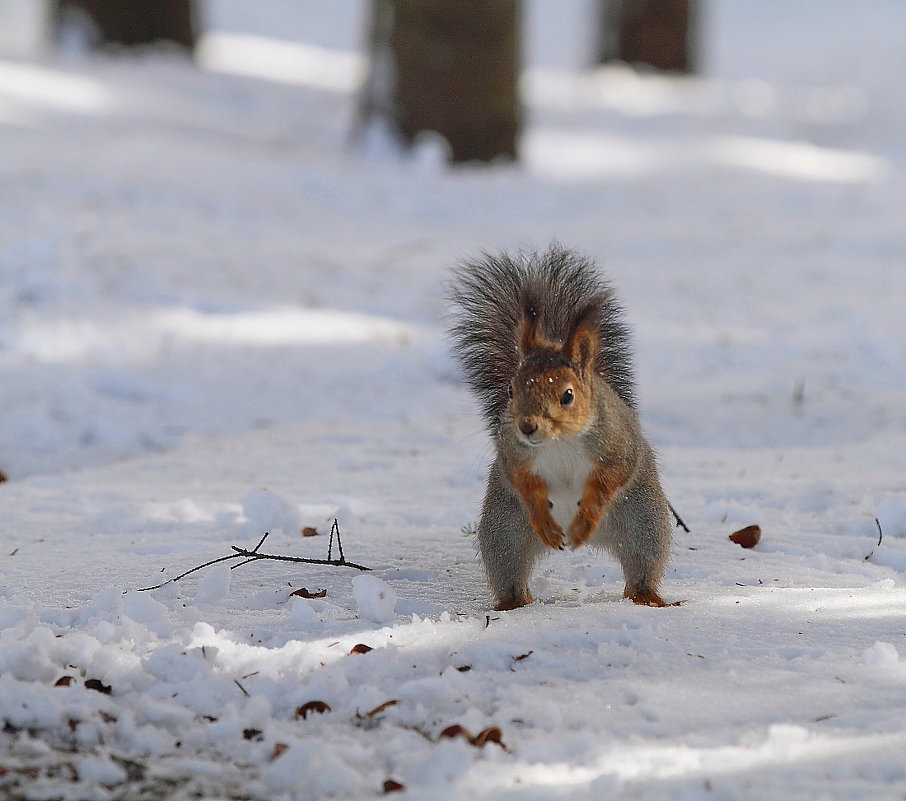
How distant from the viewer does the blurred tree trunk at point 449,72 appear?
27.8 feet

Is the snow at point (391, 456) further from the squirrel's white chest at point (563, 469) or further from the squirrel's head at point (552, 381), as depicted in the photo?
the squirrel's head at point (552, 381)

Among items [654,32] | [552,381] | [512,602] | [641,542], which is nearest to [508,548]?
[512,602]

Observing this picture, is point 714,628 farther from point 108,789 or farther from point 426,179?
Result: point 426,179

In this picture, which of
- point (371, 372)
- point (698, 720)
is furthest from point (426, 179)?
point (698, 720)

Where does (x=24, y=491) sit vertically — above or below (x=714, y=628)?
below

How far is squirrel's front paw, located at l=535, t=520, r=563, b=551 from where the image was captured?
251 cm

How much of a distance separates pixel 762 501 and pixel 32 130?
6.18 meters

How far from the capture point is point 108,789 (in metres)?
1.81

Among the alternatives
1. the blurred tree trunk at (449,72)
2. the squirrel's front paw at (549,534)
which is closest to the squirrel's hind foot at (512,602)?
the squirrel's front paw at (549,534)

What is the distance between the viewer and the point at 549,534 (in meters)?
2.52

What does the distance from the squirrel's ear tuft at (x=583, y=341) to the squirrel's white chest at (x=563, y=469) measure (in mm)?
162

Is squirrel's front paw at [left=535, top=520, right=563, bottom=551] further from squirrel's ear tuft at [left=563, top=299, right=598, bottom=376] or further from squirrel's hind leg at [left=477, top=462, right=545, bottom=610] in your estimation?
squirrel's ear tuft at [left=563, top=299, right=598, bottom=376]

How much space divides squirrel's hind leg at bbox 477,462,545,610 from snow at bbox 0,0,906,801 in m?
0.08

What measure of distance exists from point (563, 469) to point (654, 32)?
12.2m
